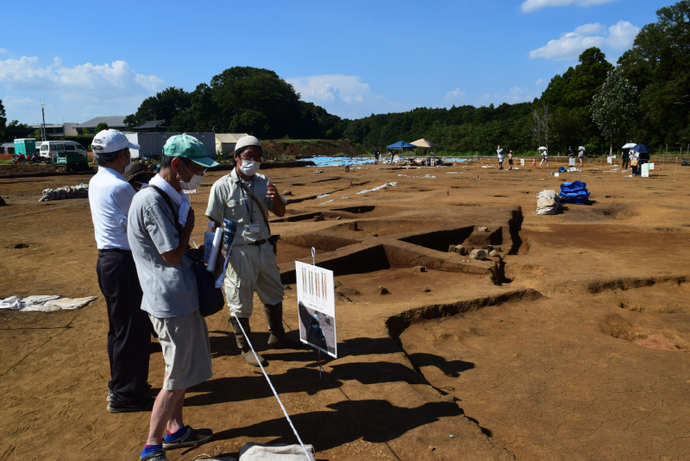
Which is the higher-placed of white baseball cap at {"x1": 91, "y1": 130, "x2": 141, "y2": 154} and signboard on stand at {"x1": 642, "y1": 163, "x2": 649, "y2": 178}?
white baseball cap at {"x1": 91, "y1": 130, "x2": 141, "y2": 154}

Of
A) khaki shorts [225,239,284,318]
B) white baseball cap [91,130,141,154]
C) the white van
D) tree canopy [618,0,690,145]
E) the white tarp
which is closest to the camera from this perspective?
white baseball cap [91,130,141,154]

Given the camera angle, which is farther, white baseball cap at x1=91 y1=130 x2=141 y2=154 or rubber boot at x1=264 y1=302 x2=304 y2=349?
rubber boot at x1=264 y1=302 x2=304 y2=349

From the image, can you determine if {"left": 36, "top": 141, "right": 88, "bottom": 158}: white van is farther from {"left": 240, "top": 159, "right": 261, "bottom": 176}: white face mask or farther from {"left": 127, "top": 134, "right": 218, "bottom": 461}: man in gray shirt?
{"left": 127, "top": 134, "right": 218, "bottom": 461}: man in gray shirt

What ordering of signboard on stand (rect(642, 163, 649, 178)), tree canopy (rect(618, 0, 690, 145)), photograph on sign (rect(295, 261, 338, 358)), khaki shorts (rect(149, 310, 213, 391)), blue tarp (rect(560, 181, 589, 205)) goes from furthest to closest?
tree canopy (rect(618, 0, 690, 145)) < signboard on stand (rect(642, 163, 649, 178)) < blue tarp (rect(560, 181, 589, 205)) < photograph on sign (rect(295, 261, 338, 358)) < khaki shorts (rect(149, 310, 213, 391))

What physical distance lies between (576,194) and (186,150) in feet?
44.2

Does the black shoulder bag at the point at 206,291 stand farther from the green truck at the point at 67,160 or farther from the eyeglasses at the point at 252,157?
the green truck at the point at 67,160

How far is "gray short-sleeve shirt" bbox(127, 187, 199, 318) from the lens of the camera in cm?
230

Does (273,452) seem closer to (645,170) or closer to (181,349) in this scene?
(181,349)

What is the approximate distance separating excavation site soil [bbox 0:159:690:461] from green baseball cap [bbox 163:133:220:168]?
1.64 meters

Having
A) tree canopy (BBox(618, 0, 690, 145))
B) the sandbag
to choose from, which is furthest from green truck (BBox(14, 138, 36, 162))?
tree canopy (BBox(618, 0, 690, 145))

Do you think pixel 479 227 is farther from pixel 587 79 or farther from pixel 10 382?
pixel 587 79

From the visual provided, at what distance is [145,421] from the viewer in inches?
116

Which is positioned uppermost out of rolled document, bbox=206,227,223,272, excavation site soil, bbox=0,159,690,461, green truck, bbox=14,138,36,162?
green truck, bbox=14,138,36,162

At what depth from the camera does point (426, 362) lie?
4195mm
